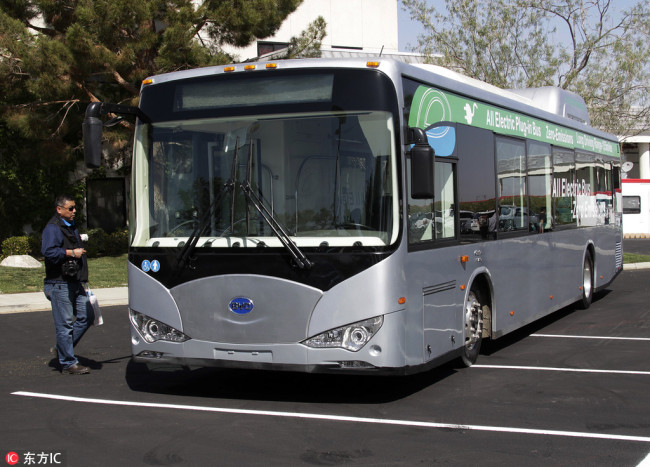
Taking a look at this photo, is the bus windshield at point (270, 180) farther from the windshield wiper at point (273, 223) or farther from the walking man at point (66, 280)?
the walking man at point (66, 280)

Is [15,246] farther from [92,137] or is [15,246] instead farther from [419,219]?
[419,219]

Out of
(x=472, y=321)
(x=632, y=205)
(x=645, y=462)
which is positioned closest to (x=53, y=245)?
(x=472, y=321)

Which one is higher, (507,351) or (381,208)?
(381,208)

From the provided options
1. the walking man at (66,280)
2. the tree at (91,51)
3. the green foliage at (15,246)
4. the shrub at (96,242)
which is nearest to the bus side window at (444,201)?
the walking man at (66,280)

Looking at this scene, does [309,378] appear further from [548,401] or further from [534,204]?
[534,204]

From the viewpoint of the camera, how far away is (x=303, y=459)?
5.76 metres

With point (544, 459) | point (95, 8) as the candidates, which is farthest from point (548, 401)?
point (95, 8)

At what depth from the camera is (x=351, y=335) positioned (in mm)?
6980

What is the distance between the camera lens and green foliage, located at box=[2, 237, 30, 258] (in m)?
25.6

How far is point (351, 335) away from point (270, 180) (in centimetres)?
151

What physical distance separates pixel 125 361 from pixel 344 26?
35.7 metres

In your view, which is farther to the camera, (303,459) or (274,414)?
(274,414)

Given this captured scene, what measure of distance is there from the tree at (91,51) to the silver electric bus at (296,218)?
613 inches

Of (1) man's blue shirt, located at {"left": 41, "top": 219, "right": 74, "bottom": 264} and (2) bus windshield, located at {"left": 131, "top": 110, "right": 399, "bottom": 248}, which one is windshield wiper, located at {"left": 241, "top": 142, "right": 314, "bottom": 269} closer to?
(2) bus windshield, located at {"left": 131, "top": 110, "right": 399, "bottom": 248}
